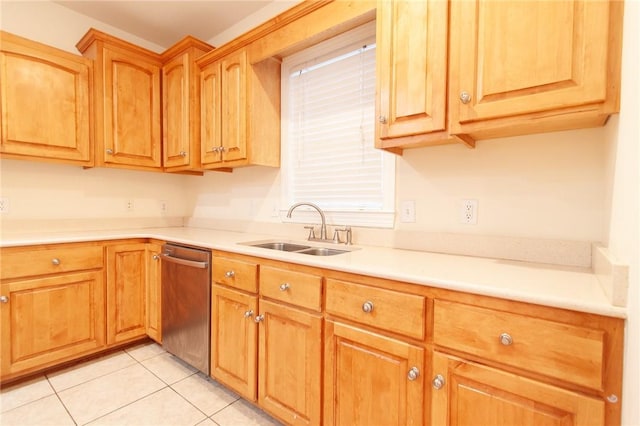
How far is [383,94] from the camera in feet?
4.77

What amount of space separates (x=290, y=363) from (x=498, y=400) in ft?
2.82

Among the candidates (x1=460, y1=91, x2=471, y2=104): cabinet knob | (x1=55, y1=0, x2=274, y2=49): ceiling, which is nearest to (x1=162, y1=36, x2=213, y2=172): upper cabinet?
(x1=55, y1=0, x2=274, y2=49): ceiling

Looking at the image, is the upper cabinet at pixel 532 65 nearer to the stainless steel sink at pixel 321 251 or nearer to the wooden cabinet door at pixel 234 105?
the stainless steel sink at pixel 321 251

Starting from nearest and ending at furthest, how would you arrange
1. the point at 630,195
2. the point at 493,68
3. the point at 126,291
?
the point at 630,195 < the point at 493,68 < the point at 126,291

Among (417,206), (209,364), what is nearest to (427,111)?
(417,206)

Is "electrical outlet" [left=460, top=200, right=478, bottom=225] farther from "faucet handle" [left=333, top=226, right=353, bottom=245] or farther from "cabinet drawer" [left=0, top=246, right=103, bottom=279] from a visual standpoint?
"cabinet drawer" [left=0, top=246, right=103, bottom=279]

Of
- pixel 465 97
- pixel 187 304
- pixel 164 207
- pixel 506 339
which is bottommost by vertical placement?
pixel 187 304

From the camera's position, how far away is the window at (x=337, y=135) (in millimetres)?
1882

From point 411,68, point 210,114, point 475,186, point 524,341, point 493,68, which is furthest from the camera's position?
point 210,114

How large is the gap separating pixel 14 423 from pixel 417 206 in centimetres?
236

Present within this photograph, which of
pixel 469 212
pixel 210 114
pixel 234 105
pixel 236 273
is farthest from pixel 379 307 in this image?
pixel 210 114

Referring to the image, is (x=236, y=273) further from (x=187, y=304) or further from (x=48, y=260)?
(x=48, y=260)

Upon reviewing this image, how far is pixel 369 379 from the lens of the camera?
1199 mm

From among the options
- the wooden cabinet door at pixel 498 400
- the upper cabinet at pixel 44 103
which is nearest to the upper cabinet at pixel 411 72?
the wooden cabinet door at pixel 498 400
